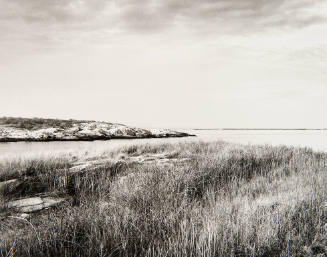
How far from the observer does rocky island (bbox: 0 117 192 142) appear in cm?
1399

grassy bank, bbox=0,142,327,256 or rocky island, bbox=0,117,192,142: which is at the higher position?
rocky island, bbox=0,117,192,142

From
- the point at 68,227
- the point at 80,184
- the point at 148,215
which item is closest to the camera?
the point at 68,227

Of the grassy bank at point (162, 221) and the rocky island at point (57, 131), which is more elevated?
the rocky island at point (57, 131)

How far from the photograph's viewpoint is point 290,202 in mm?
3260

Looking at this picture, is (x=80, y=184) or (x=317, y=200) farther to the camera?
(x=80, y=184)

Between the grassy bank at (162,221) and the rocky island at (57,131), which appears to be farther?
the rocky island at (57,131)

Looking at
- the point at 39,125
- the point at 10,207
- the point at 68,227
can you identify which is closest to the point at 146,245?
the point at 68,227

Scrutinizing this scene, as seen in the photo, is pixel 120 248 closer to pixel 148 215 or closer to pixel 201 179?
pixel 148 215

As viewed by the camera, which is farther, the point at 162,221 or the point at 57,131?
the point at 57,131

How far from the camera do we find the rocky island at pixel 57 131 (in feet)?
45.9

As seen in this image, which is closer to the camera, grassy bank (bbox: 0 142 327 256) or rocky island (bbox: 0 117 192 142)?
grassy bank (bbox: 0 142 327 256)

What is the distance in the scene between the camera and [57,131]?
15234 millimetres

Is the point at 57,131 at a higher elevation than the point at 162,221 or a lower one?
higher

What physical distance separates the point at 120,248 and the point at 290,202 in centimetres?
226
